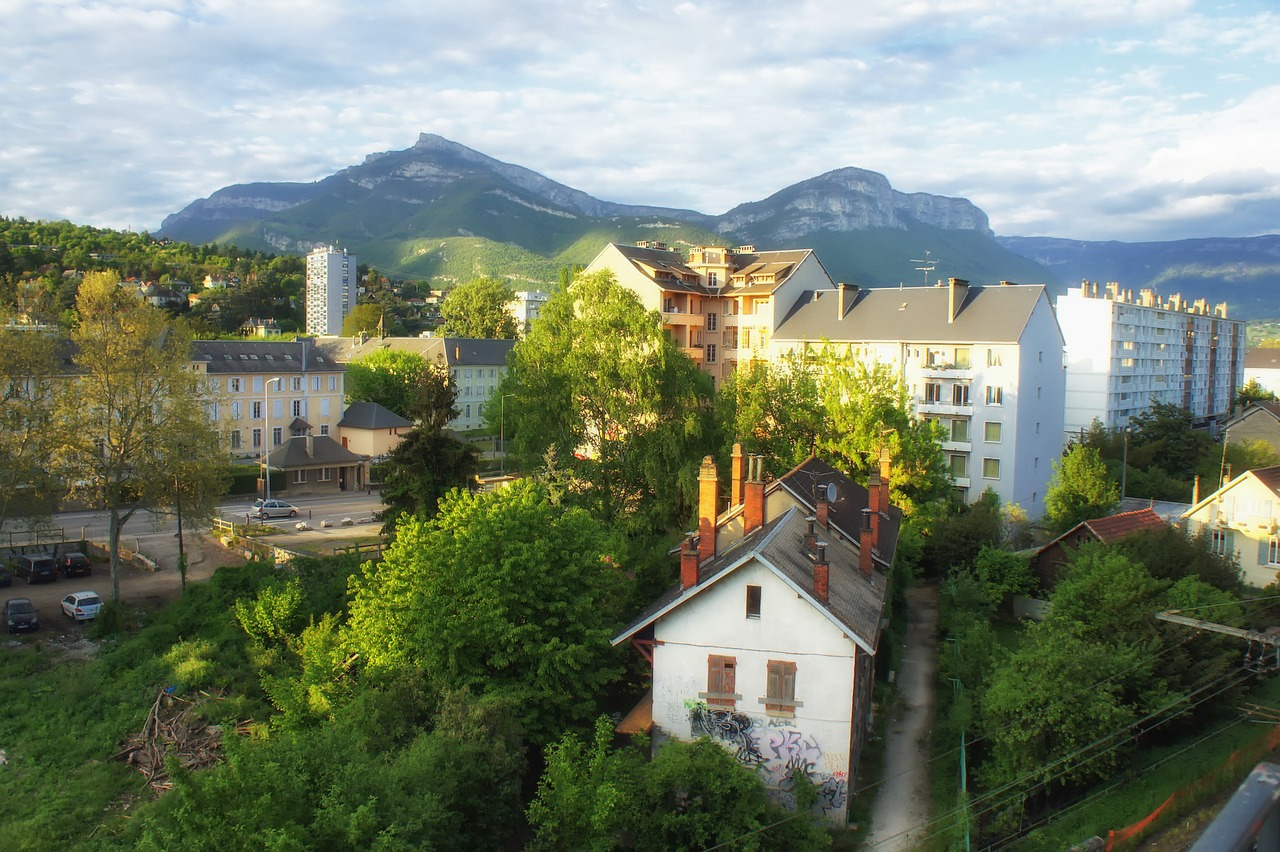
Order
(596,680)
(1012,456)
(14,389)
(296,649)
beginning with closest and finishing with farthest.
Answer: (596,680) < (296,649) < (14,389) < (1012,456)

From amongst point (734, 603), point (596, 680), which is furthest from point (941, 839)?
point (596, 680)

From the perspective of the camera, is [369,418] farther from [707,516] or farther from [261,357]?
[707,516]

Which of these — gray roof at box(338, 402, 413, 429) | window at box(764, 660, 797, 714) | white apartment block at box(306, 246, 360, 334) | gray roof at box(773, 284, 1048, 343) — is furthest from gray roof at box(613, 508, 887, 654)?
white apartment block at box(306, 246, 360, 334)

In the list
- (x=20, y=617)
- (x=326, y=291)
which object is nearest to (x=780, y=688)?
(x=20, y=617)

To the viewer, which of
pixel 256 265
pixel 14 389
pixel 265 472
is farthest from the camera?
pixel 256 265

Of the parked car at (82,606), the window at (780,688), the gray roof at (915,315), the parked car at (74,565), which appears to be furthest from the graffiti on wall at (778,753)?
the gray roof at (915,315)

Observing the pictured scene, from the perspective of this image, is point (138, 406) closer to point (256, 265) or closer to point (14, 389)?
point (14, 389)
